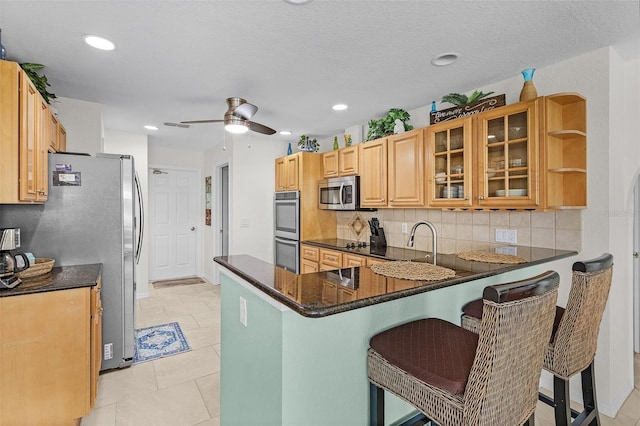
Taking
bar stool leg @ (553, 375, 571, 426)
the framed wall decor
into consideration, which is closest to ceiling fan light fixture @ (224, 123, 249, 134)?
bar stool leg @ (553, 375, 571, 426)

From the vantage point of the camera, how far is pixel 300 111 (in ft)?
11.5

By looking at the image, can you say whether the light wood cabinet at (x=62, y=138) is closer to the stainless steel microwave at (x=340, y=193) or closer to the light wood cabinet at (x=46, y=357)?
the light wood cabinet at (x=46, y=357)

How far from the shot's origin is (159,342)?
3.26 meters

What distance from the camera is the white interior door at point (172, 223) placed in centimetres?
574

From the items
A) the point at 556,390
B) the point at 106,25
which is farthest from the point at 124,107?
the point at 556,390

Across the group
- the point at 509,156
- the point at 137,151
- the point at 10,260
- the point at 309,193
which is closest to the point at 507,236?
the point at 509,156

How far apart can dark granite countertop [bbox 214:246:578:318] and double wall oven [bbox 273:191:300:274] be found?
2.54 meters

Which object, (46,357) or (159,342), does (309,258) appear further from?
(46,357)

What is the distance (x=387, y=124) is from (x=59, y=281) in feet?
10.1

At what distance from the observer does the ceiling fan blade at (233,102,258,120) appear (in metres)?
2.71

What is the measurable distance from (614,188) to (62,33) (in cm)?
366

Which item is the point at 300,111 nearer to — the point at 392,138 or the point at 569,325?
the point at 392,138

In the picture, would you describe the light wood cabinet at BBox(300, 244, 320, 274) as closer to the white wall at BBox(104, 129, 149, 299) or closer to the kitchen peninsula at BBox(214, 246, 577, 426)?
the kitchen peninsula at BBox(214, 246, 577, 426)

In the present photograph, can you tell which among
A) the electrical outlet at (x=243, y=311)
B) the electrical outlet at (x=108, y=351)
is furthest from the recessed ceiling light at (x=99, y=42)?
the electrical outlet at (x=108, y=351)
